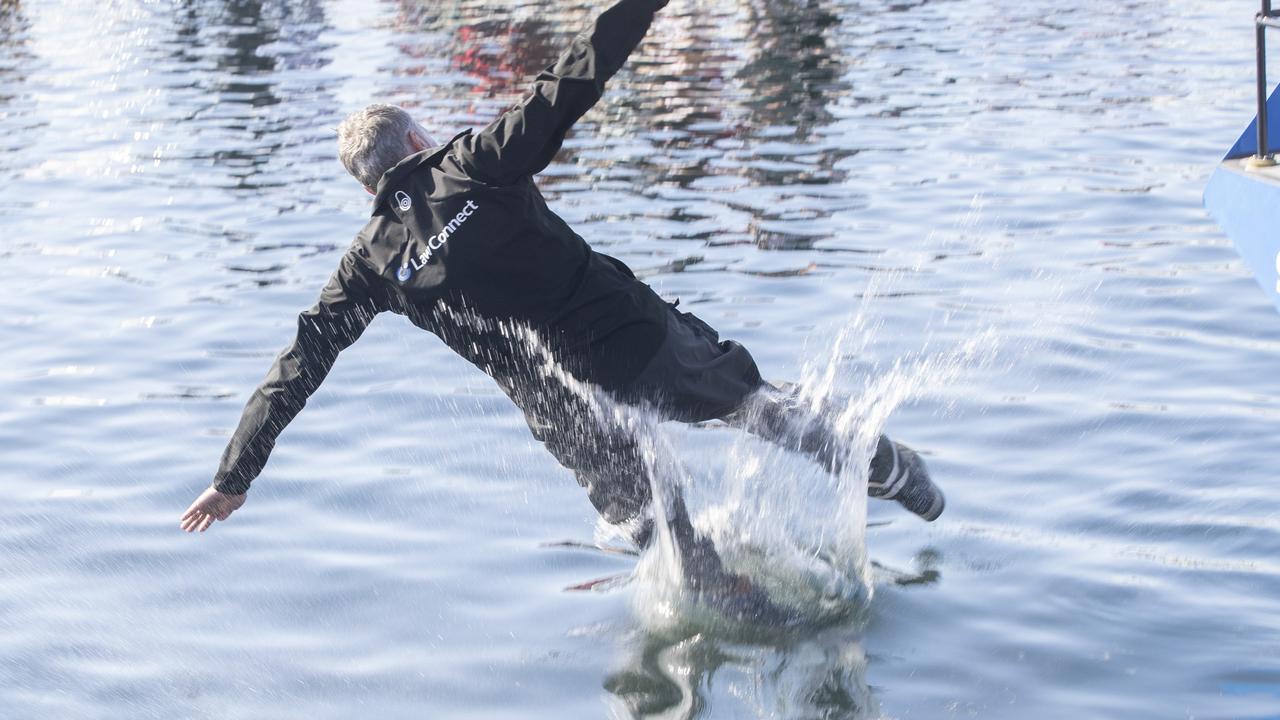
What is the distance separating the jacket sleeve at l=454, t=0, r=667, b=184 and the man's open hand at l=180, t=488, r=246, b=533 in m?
1.66

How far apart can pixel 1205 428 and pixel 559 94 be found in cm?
406

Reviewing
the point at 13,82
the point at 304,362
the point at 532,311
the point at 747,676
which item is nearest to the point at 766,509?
the point at 747,676

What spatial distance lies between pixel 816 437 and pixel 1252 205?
6.50ft

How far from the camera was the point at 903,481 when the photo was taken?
6340 mm

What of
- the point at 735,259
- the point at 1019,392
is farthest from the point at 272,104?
the point at 1019,392

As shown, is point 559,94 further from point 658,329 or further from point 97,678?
point 97,678

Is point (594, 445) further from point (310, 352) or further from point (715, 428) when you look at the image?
point (715, 428)

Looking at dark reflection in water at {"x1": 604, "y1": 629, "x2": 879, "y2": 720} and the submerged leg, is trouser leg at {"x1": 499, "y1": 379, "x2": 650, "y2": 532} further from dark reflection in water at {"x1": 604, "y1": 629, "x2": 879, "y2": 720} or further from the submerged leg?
dark reflection in water at {"x1": 604, "y1": 629, "x2": 879, "y2": 720}

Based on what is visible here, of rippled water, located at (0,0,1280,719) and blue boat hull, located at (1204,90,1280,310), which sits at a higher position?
blue boat hull, located at (1204,90,1280,310)

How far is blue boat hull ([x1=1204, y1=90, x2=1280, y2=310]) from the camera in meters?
5.94

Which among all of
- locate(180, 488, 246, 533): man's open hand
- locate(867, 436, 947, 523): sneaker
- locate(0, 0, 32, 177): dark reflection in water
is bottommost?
locate(0, 0, 32, 177): dark reflection in water

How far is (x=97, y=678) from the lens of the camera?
19.3 ft

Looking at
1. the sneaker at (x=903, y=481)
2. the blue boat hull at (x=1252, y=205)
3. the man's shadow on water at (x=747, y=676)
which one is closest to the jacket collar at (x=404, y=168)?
the man's shadow on water at (x=747, y=676)

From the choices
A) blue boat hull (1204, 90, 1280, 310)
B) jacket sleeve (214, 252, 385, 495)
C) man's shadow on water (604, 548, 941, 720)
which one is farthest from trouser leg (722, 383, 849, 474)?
blue boat hull (1204, 90, 1280, 310)
